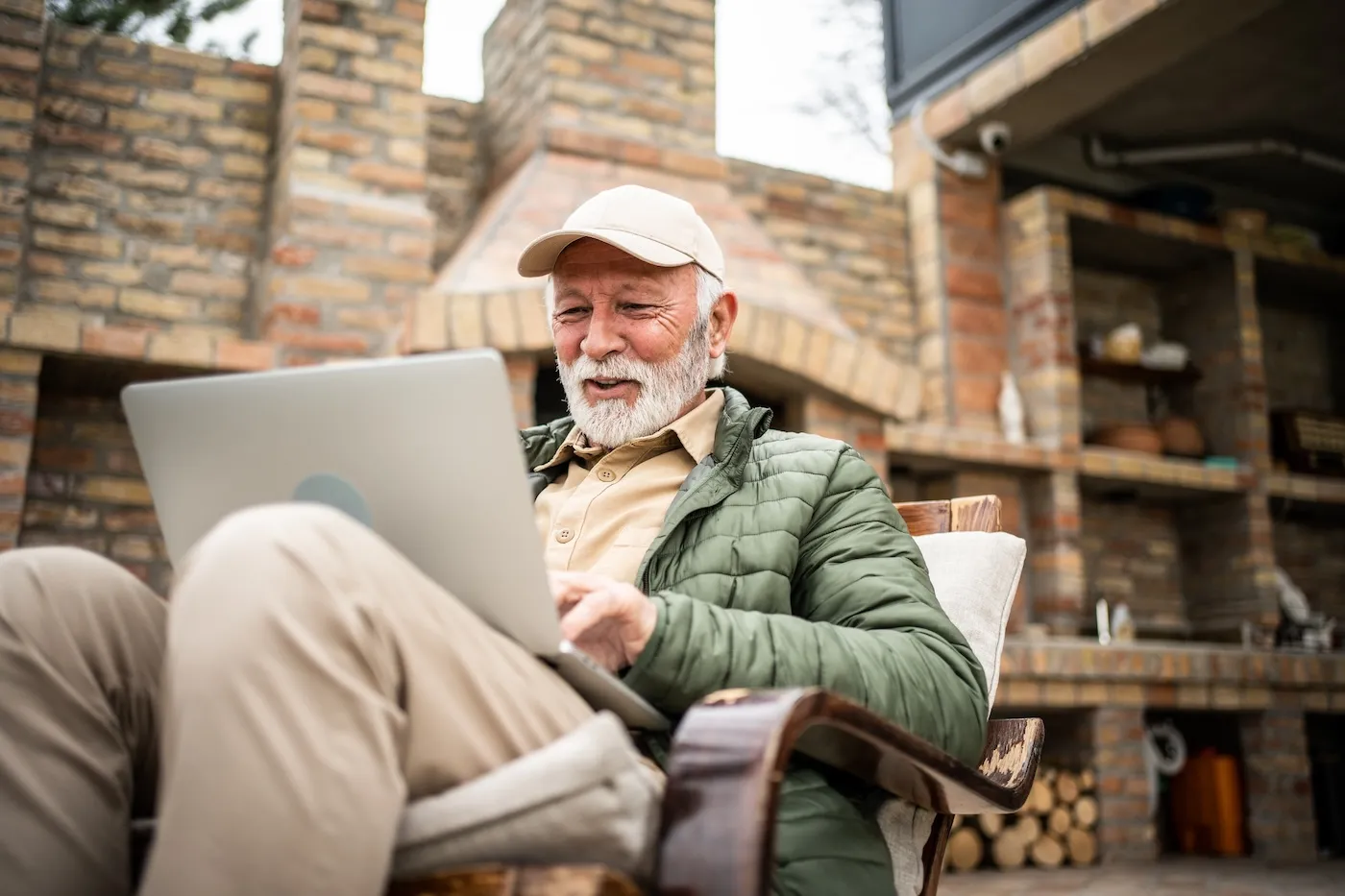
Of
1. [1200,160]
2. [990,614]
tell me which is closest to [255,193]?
[990,614]

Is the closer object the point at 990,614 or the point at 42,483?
the point at 990,614

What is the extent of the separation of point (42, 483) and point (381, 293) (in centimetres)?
128

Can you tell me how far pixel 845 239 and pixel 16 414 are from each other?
3566mm

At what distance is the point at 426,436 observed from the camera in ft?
3.00

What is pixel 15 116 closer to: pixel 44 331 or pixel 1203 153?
pixel 44 331

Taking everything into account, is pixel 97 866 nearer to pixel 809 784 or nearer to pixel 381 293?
pixel 809 784

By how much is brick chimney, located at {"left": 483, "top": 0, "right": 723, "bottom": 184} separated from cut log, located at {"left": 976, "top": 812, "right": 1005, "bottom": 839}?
2.84m

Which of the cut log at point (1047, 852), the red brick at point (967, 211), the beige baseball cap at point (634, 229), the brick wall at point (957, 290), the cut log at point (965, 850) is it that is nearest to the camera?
the beige baseball cap at point (634, 229)

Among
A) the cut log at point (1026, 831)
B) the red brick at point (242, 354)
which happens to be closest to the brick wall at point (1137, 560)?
the cut log at point (1026, 831)

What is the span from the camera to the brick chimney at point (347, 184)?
12.9 ft

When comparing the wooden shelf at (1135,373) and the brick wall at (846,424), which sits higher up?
the wooden shelf at (1135,373)

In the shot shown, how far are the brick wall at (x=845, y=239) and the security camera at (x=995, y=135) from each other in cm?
53

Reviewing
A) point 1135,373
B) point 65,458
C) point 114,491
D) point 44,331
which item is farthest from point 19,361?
point 1135,373

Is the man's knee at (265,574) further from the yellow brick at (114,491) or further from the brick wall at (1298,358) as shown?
the brick wall at (1298,358)
